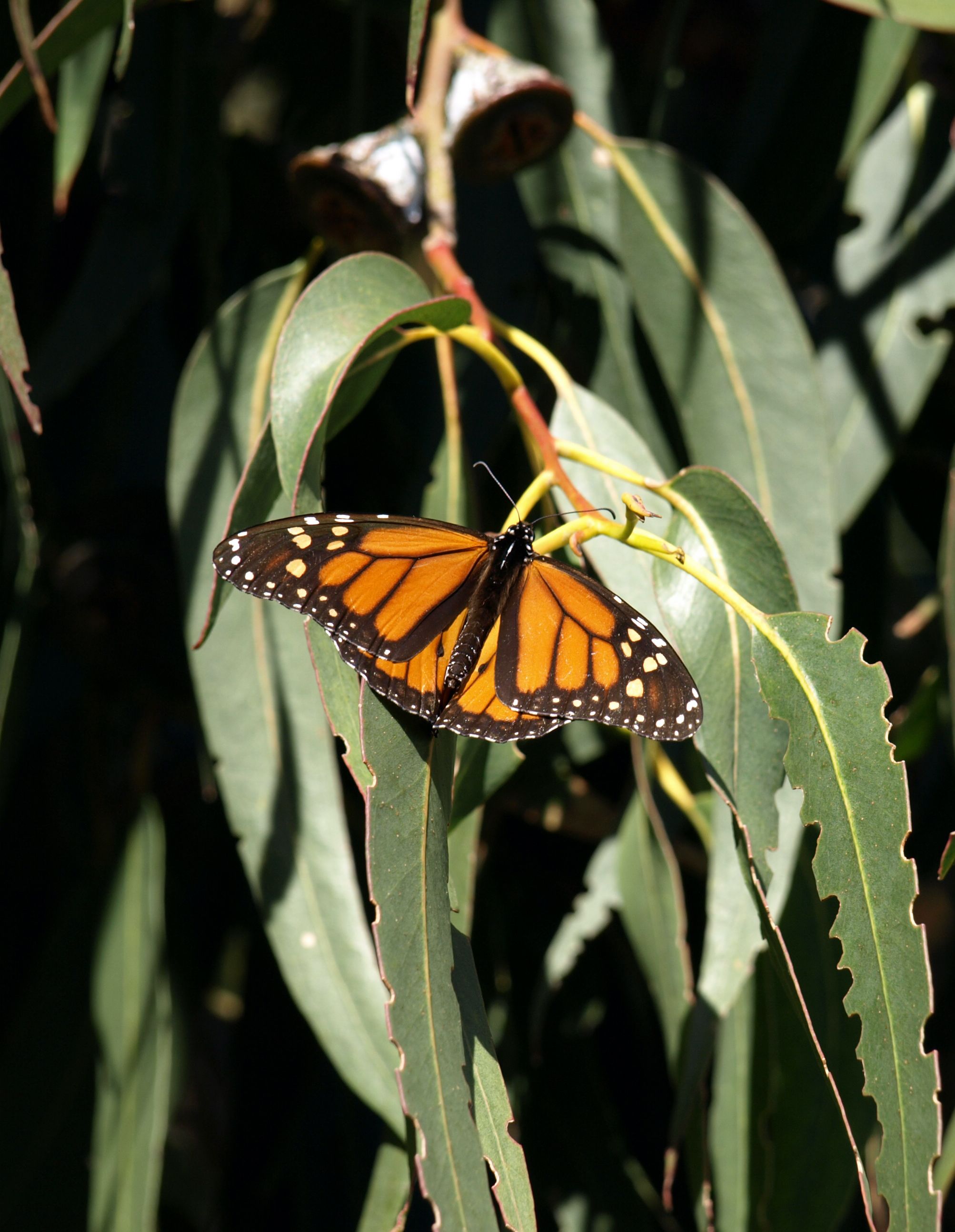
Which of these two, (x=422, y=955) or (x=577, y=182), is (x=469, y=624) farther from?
(x=577, y=182)

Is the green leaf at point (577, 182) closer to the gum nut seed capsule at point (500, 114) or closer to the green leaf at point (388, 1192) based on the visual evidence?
the gum nut seed capsule at point (500, 114)

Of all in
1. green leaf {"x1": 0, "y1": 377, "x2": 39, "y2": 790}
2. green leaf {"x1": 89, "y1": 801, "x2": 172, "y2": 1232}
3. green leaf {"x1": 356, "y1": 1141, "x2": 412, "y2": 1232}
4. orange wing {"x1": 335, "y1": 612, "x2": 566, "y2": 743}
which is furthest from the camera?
green leaf {"x1": 89, "y1": 801, "x2": 172, "y2": 1232}

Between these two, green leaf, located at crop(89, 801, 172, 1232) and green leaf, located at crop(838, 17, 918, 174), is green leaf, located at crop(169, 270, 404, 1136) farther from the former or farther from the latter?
green leaf, located at crop(838, 17, 918, 174)

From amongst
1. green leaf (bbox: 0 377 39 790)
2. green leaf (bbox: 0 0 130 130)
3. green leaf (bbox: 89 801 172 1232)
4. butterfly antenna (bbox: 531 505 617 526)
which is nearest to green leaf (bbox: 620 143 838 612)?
butterfly antenna (bbox: 531 505 617 526)

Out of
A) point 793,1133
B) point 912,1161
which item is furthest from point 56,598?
point 912,1161

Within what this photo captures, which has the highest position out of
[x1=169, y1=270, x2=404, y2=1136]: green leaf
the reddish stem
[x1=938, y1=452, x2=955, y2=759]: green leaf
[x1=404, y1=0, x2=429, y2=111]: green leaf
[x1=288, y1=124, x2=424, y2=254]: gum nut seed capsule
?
[x1=404, y1=0, x2=429, y2=111]: green leaf
